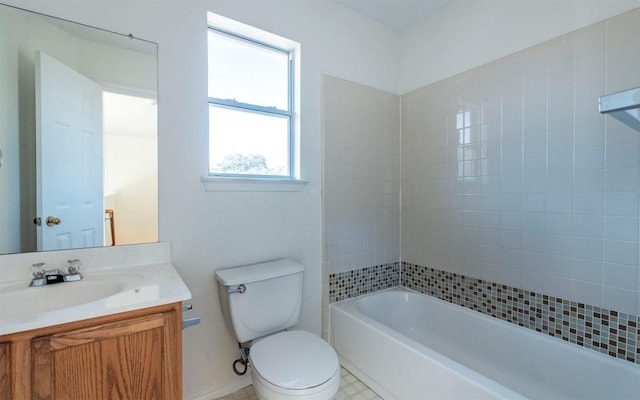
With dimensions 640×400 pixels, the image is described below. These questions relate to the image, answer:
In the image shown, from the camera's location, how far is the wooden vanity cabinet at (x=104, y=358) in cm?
86

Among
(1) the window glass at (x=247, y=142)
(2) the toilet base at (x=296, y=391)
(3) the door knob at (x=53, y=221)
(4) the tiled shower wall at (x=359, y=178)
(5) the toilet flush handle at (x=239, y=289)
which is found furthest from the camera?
(4) the tiled shower wall at (x=359, y=178)

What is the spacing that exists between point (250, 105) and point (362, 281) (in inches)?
59.3

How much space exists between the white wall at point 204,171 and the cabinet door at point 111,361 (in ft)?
2.01

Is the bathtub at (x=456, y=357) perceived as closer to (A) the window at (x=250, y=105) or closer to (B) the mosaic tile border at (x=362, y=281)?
(B) the mosaic tile border at (x=362, y=281)

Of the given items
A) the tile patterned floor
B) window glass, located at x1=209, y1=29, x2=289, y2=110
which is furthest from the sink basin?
window glass, located at x1=209, y1=29, x2=289, y2=110

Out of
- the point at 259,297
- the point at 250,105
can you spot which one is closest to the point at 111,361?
the point at 259,297

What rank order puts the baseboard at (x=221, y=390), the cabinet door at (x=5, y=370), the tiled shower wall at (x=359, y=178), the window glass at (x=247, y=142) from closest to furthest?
the cabinet door at (x=5, y=370)
the baseboard at (x=221, y=390)
the window glass at (x=247, y=142)
the tiled shower wall at (x=359, y=178)

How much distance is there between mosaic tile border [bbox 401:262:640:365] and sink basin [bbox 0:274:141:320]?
1973 millimetres

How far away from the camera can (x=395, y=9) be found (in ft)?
7.24

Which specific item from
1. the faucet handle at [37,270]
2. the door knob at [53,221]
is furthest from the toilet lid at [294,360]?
the door knob at [53,221]

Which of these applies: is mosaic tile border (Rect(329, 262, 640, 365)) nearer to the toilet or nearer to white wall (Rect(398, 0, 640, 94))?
the toilet

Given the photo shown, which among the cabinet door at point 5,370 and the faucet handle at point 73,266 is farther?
the faucet handle at point 73,266

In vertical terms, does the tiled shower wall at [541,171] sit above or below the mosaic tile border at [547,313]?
above

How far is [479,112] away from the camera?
1.98 meters
